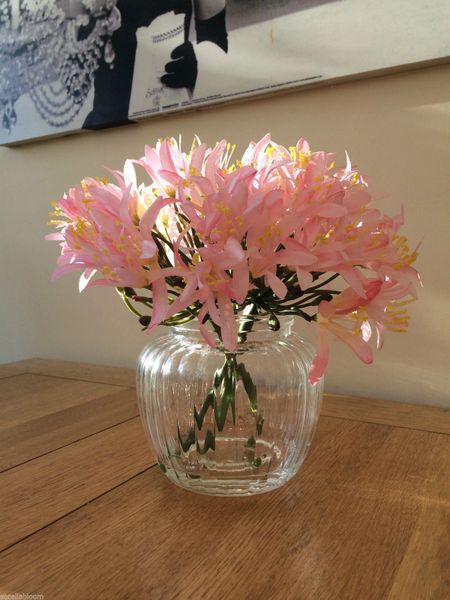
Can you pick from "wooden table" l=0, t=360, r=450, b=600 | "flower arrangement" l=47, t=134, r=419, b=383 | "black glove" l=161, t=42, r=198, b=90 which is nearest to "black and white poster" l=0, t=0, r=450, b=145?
"black glove" l=161, t=42, r=198, b=90

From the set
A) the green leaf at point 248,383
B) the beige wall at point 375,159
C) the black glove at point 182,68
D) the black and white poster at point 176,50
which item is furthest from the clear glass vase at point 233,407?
the black glove at point 182,68

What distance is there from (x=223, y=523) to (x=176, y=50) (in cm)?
94

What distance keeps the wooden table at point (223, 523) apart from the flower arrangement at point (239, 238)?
15 centimetres

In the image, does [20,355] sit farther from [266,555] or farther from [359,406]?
[266,555]

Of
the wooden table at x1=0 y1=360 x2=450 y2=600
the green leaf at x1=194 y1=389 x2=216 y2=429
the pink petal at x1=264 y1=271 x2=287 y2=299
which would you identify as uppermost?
the pink petal at x1=264 y1=271 x2=287 y2=299

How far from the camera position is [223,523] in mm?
490

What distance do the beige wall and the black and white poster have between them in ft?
0.14

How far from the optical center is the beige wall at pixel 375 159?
35.6 inches

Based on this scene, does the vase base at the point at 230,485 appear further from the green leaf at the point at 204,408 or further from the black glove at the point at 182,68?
the black glove at the point at 182,68

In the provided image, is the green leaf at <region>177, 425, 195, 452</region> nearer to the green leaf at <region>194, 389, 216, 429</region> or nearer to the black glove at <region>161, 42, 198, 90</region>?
the green leaf at <region>194, 389, 216, 429</region>

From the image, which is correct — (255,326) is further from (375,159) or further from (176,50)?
(176,50)

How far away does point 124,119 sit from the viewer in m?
1.18

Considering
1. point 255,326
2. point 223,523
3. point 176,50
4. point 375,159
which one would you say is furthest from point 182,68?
point 223,523

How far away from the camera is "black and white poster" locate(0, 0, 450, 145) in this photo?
89 centimetres
